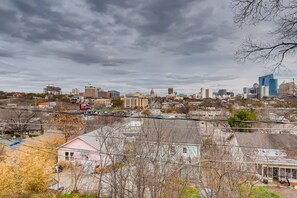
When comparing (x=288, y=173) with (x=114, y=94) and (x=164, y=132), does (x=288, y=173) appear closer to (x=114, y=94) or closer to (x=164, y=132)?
(x=164, y=132)

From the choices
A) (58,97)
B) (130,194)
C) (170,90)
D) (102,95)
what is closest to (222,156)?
(130,194)

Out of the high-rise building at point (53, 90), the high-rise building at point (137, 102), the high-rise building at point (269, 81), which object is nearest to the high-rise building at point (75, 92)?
the high-rise building at point (53, 90)

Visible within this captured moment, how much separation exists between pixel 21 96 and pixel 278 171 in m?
16.8

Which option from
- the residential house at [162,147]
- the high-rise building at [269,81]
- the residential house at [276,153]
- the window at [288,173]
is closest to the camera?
the high-rise building at [269,81]

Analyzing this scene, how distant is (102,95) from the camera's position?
16.0 metres

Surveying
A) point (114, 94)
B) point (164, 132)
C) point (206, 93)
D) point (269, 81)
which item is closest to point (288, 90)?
point (269, 81)

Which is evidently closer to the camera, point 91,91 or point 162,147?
point 162,147

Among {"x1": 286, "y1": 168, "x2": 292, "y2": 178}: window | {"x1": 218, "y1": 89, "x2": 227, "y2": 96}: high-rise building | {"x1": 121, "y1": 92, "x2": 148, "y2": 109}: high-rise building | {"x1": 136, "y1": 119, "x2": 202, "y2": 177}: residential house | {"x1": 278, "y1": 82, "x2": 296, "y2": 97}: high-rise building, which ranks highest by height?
{"x1": 218, "y1": 89, "x2": 227, "y2": 96}: high-rise building

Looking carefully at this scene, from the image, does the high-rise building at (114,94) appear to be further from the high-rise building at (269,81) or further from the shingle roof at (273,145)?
the high-rise building at (269,81)

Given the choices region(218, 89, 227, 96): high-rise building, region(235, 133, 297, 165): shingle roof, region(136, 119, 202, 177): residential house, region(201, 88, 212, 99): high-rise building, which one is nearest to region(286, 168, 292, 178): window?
region(235, 133, 297, 165): shingle roof

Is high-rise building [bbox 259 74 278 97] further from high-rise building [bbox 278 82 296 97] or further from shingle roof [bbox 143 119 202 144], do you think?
shingle roof [bbox 143 119 202 144]

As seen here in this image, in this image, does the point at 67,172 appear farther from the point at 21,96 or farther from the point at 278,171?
the point at 278,171

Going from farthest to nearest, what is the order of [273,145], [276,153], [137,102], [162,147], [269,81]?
[137,102] → [273,145] → [276,153] → [162,147] → [269,81]

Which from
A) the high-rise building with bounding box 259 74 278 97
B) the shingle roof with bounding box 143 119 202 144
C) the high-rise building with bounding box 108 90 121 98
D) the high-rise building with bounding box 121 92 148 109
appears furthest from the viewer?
the high-rise building with bounding box 108 90 121 98
